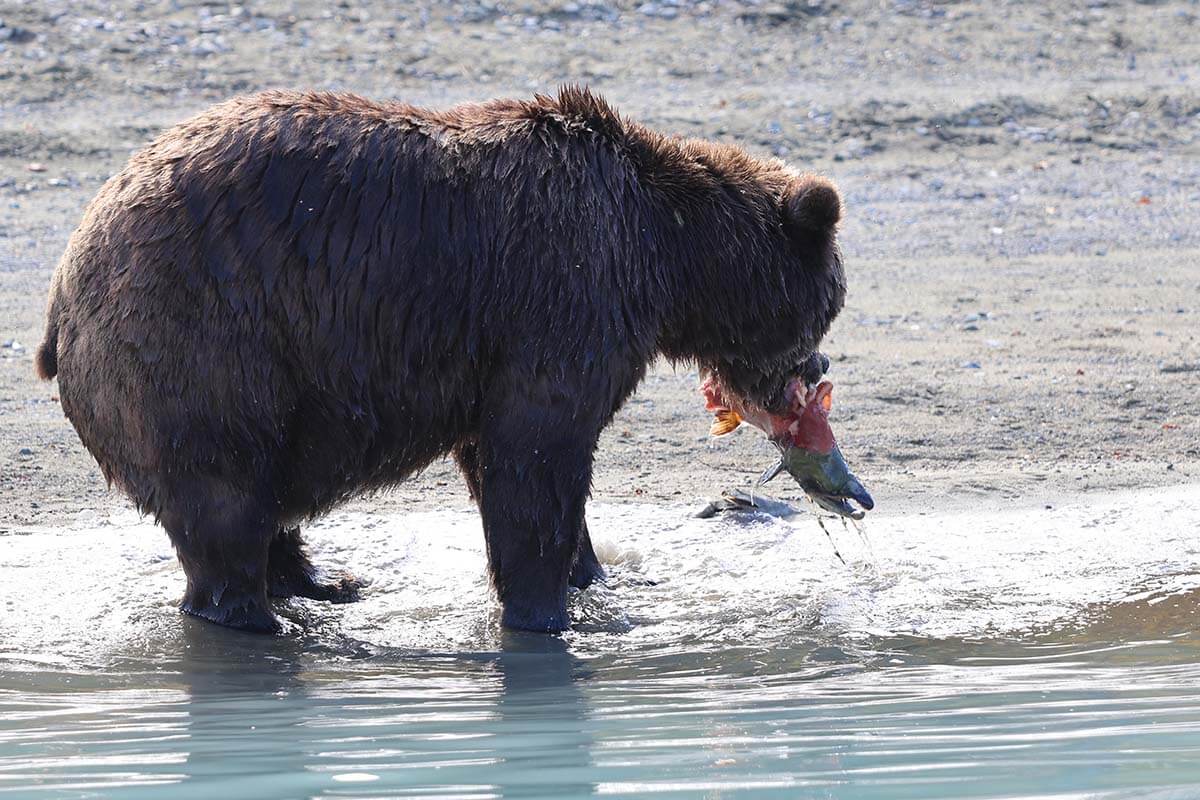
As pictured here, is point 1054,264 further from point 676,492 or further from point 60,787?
point 60,787

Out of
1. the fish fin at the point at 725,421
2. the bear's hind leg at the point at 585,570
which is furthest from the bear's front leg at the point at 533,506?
the fish fin at the point at 725,421

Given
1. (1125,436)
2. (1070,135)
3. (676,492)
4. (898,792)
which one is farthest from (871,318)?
(898,792)

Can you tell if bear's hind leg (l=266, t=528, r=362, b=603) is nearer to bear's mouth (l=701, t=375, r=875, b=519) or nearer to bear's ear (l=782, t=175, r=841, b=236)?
bear's mouth (l=701, t=375, r=875, b=519)

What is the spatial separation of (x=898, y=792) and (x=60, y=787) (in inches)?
77.6

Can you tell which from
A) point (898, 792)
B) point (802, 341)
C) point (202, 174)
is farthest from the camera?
point (802, 341)

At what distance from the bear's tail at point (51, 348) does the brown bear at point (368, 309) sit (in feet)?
0.03

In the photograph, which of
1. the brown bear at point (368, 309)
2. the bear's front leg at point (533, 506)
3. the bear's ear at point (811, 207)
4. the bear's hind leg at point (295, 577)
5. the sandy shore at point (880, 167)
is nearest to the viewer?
the brown bear at point (368, 309)

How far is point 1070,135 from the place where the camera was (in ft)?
48.2

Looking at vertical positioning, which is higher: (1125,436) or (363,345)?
(363,345)

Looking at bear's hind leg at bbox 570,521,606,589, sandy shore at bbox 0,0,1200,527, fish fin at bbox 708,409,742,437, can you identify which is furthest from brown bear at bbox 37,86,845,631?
sandy shore at bbox 0,0,1200,527

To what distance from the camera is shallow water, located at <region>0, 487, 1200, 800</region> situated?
4312 millimetres

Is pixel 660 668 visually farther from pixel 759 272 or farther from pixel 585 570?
pixel 759 272

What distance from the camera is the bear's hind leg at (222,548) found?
17.6 feet

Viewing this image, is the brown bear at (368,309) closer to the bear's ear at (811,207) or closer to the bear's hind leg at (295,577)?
the bear's ear at (811,207)
